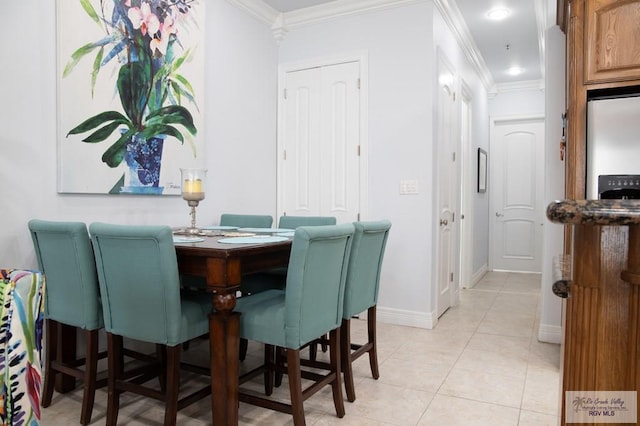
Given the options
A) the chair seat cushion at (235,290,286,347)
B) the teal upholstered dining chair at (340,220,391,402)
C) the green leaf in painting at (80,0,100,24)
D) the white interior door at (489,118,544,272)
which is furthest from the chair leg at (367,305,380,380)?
the white interior door at (489,118,544,272)

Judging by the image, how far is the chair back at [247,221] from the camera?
3.26 metres

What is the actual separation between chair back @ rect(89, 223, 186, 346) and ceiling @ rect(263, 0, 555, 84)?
2.91 meters

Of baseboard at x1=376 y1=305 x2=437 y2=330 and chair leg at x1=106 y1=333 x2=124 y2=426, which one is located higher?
chair leg at x1=106 y1=333 x2=124 y2=426

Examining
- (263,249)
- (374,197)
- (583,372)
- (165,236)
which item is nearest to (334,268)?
(263,249)

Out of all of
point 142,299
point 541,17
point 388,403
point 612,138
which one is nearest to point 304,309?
point 142,299

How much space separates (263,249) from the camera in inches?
78.1

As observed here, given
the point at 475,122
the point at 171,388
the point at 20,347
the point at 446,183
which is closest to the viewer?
the point at 20,347

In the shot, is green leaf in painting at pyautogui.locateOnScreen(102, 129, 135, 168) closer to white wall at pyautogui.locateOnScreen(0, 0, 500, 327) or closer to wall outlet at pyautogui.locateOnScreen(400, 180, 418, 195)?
white wall at pyautogui.locateOnScreen(0, 0, 500, 327)

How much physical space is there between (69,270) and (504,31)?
4.37 m

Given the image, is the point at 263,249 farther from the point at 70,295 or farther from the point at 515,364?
the point at 515,364

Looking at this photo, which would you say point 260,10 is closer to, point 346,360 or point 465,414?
point 346,360

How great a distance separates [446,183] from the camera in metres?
4.05

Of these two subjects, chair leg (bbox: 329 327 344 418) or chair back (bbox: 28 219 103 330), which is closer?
chair back (bbox: 28 219 103 330)

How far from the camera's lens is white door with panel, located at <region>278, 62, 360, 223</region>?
3.92 meters
